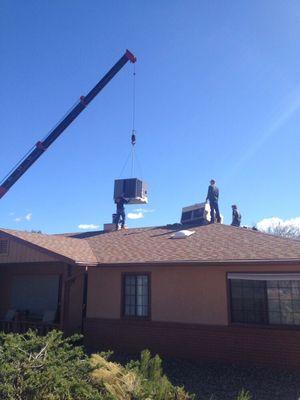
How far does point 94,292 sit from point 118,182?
7390mm

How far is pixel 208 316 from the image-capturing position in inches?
405

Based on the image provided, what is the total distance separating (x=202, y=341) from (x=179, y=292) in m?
1.44

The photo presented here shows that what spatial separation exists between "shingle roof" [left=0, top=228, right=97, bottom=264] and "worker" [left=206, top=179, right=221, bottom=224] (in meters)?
5.47

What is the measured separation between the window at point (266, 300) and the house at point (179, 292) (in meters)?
0.02

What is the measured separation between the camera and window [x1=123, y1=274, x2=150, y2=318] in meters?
11.5

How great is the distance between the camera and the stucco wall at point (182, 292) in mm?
10156

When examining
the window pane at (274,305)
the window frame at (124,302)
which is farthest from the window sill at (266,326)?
the window frame at (124,302)

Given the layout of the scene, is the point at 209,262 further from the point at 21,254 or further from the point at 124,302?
the point at 21,254

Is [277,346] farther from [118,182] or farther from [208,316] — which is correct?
[118,182]

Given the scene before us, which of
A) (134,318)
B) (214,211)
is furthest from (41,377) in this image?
(214,211)

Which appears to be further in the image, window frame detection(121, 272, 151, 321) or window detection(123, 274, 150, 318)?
window detection(123, 274, 150, 318)

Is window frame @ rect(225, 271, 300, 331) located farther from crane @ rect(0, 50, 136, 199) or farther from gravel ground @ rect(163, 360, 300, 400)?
crane @ rect(0, 50, 136, 199)

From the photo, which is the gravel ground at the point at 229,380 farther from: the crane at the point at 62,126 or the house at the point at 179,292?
the crane at the point at 62,126

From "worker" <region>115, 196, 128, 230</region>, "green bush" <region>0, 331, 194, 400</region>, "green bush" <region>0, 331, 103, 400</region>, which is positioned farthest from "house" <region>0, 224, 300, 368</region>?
"green bush" <region>0, 331, 103, 400</region>
